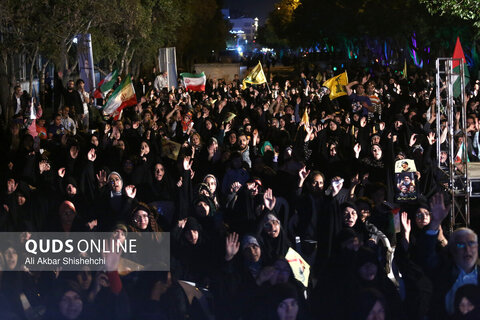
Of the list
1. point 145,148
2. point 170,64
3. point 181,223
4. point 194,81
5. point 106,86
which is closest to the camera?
point 181,223

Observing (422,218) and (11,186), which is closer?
(422,218)

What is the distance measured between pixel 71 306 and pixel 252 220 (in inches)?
105

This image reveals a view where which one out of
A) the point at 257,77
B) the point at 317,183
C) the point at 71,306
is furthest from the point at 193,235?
the point at 257,77

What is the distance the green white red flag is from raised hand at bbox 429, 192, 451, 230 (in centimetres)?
1918

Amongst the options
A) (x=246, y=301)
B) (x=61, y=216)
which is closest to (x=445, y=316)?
(x=246, y=301)

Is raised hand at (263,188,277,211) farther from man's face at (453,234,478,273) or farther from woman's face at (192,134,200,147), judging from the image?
woman's face at (192,134,200,147)

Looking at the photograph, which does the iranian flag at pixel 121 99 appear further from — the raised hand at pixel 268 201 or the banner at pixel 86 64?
the raised hand at pixel 268 201

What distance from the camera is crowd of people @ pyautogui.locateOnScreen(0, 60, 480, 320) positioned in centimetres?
754

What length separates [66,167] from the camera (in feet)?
42.9

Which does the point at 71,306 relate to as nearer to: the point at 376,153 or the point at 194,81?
the point at 376,153

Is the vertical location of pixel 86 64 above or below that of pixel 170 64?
above

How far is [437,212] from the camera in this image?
28.6 feet

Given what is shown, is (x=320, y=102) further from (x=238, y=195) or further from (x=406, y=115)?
(x=238, y=195)

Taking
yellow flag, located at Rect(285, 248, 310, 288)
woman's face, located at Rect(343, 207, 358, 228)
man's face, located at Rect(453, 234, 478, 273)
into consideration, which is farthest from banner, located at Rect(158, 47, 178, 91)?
man's face, located at Rect(453, 234, 478, 273)
